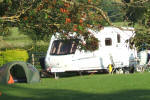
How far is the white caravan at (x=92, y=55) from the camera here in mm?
27234

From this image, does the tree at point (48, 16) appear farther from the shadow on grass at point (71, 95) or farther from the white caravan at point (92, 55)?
the white caravan at point (92, 55)

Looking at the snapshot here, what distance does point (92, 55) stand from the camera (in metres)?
28.0

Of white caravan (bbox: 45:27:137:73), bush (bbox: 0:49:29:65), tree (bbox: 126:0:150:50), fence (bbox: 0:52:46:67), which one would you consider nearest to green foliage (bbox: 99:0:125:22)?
tree (bbox: 126:0:150:50)

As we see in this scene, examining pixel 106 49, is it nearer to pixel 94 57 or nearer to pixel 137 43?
pixel 94 57

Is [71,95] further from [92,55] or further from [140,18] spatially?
[92,55]

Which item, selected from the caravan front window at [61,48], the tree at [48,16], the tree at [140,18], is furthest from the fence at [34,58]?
the tree at [140,18]

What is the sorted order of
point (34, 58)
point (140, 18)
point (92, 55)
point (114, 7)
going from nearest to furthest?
point (140, 18)
point (114, 7)
point (92, 55)
point (34, 58)

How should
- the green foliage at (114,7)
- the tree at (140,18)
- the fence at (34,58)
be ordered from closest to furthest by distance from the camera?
the tree at (140,18) → the green foliage at (114,7) → the fence at (34,58)

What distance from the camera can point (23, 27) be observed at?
15.0m

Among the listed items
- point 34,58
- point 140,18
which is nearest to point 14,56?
point 34,58

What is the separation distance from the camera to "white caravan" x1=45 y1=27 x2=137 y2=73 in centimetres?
2723

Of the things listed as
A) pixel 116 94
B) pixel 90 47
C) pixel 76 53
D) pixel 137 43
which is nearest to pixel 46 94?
pixel 116 94

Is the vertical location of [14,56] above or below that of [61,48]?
below

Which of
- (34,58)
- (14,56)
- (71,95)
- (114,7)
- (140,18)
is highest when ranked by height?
(114,7)
